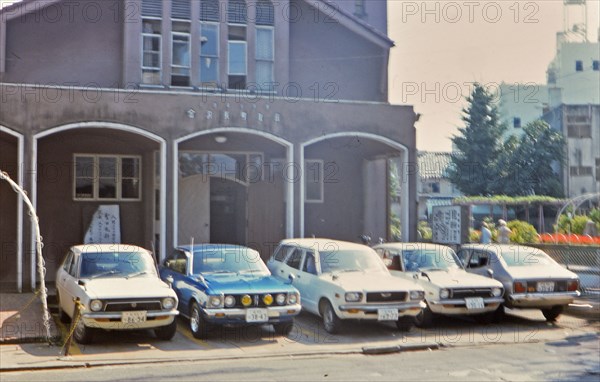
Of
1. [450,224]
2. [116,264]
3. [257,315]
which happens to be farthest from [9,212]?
[450,224]

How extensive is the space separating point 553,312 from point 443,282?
8.85 feet

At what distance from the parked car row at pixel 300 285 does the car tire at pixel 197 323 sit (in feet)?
0.06

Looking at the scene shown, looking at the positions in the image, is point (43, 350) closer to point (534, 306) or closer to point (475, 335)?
point (475, 335)

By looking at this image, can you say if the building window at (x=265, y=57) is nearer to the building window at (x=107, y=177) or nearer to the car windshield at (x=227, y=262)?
the building window at (x=107, y=177)

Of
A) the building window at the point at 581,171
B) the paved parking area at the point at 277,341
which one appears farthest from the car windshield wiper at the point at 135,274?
the building window at the point at 581,171

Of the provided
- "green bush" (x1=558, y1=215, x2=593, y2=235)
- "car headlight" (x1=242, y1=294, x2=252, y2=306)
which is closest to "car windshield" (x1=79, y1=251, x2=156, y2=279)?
"car headlight" (x1=242, y1=294, x2=252, y2=306)

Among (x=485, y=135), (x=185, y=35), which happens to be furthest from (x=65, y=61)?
(x=485, y=135)

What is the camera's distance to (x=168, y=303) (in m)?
11.8

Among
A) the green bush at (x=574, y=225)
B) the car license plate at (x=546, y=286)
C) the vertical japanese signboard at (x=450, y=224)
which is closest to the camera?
the car license plate at (x=546, y=286)

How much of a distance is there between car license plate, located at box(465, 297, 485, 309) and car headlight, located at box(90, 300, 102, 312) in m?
6.71

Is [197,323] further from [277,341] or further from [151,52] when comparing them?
[151,52]

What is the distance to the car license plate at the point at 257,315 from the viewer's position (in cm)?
1208

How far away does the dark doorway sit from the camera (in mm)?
21156

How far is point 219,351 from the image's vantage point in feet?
38.1
